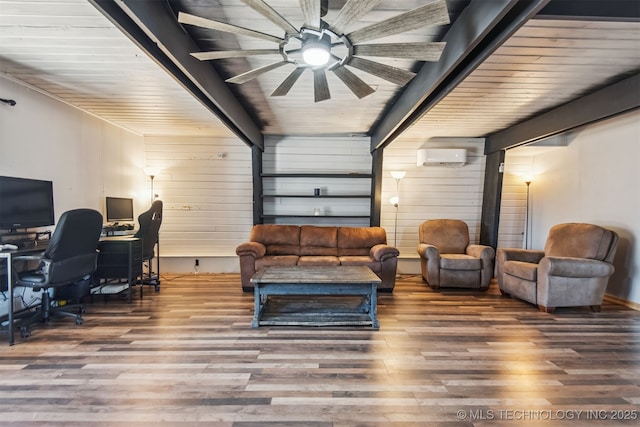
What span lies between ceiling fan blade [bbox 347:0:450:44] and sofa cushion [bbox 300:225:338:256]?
3.27 m

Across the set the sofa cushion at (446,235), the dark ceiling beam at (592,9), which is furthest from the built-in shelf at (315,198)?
the dark ceiling beam at (592,9)

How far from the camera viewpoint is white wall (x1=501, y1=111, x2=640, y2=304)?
139 inches

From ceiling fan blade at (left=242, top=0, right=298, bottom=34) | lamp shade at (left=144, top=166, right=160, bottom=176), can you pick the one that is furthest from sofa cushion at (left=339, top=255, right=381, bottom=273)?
lamp shade at (left=144, top=166, right=160, bottom=176)

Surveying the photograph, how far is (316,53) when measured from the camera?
6.07 feet

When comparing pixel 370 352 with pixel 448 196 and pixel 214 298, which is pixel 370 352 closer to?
A: pixel 214 298

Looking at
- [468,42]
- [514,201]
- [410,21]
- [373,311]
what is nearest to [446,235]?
[514,201]

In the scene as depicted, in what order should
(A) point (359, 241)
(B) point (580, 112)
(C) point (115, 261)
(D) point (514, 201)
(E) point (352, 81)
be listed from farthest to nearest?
(D) point (514, 201) → (A) point (359, 241) → (C) point (115, 261) → (B) point (580, 112) → (E) point (352, 81)

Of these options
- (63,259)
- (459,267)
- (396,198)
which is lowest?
(459,267)

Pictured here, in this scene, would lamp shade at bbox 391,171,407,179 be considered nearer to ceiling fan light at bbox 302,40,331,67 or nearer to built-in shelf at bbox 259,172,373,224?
built-in shelf at bbox 259,172,373,224

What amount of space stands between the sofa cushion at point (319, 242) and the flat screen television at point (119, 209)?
104 inches

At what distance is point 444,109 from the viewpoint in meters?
3.72

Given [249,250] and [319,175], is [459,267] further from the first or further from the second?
[249,250]

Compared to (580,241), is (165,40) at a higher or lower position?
higher

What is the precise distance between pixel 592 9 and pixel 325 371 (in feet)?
9.21
